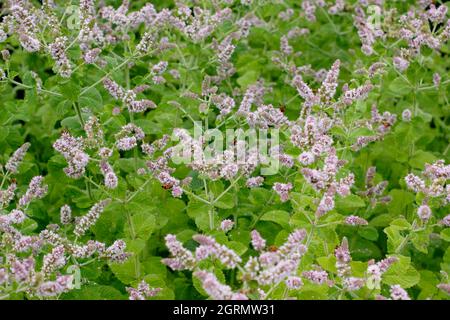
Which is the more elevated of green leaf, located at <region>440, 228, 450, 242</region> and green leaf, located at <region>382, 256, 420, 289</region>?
green leaf, located at <region>440, 228, 450, 242</region>

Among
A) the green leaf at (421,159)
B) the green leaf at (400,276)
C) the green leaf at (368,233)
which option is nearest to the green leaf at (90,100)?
the green leaf at (368,233)

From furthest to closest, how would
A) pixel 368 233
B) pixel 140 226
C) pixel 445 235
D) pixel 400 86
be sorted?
pixel 400 86
pixel 368 233
pixel 140 226
pixel 445 235

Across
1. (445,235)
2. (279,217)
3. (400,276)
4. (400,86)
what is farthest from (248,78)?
(400,276)

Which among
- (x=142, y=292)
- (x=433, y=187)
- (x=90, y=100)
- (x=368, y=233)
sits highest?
(x=90, y=100)

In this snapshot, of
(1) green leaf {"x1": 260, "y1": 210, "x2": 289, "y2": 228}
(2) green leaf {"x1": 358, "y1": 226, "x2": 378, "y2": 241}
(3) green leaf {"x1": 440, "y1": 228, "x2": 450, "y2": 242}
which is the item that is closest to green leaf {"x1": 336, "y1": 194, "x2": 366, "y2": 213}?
(1) green leaf {"x1": 260, "y1": 210, "x2": 289, "y2": 228}

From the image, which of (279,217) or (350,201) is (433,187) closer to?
(350,201)

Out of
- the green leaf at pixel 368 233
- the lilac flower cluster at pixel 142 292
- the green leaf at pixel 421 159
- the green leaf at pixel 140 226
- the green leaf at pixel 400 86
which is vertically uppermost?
the green leaf at pixel 400 86

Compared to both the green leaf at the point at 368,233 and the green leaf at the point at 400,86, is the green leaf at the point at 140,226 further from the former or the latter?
the green leaf at the point at 400,86

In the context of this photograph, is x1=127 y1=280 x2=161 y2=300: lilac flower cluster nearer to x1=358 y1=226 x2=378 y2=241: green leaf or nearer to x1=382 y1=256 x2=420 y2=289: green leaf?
x1=382 y1=256 x2=420 y2=289: green leaf

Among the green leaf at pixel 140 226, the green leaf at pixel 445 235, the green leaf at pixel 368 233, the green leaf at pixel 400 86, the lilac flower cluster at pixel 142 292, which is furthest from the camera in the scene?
the green leaf at pixel 400 86
